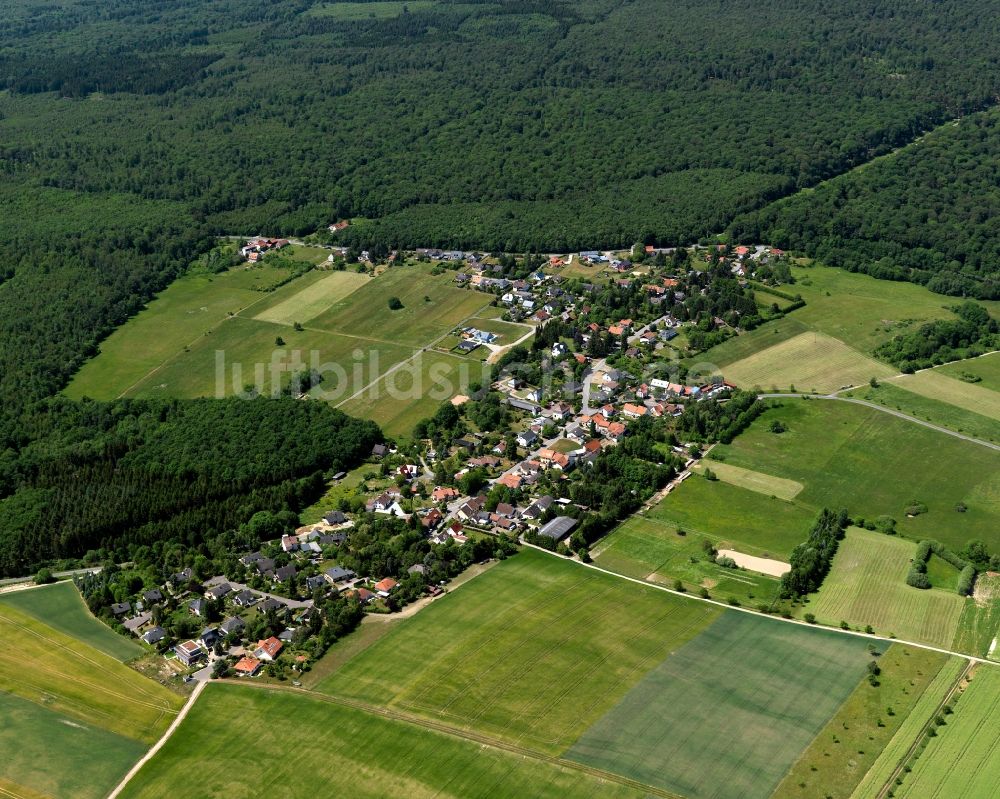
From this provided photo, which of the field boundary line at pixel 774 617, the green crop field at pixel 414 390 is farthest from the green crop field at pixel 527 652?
the green crop field at pixel 414 390

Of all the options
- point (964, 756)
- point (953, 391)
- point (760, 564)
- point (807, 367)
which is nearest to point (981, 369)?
point (953, 391)

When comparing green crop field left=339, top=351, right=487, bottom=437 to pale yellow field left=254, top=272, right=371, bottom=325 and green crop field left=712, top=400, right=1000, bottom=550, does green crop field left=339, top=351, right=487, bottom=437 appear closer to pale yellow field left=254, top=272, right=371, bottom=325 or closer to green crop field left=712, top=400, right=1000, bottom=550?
pale yellow field left=254, top=272, right=371, bottom=325

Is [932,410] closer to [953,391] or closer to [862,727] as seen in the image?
[953,391]

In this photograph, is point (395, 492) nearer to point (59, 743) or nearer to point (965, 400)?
point (59, 743)

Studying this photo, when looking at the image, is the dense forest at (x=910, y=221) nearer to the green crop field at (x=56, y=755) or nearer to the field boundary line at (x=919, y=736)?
the field boundary line at (x=919, y=736)

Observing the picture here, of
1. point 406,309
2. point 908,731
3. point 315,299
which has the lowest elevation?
point 908,731

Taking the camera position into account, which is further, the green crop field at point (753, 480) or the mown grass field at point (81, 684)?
the green crop field at point (753, 480)

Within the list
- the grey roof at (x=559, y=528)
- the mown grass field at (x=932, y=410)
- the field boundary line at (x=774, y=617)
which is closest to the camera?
the field boundary line at (x=774, y=617)

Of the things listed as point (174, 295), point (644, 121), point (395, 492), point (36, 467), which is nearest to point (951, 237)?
point (644, 121)
